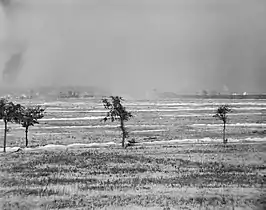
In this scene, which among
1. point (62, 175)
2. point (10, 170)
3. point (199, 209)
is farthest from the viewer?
point (10, 170)

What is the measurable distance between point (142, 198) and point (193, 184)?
20.9ft

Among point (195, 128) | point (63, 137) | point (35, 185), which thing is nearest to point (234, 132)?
point (195, 128)

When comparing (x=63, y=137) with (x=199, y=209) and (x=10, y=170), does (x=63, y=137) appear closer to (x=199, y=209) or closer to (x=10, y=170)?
(x=10, y=170)

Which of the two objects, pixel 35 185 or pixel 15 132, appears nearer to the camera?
pixel 35 185

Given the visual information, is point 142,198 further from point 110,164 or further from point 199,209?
point 110,164

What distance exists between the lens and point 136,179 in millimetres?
37062

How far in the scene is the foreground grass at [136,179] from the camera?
1125 inches

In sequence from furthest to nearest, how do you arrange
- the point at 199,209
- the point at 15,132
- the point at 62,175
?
the point at 15,132 → the point at 62,175 → the point at 199,209

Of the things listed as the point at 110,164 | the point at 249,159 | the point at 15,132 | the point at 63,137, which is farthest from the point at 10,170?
the point at 15,132

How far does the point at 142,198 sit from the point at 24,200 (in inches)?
340

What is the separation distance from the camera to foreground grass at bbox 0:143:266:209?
93.7 feet

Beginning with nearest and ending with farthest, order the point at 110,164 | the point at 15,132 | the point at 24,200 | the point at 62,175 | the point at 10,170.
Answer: the point at 24,200
the point at 62,175
the point at 10,170
the point at 110,164
the point at 15,132

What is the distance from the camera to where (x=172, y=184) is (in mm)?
34531

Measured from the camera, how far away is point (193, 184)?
34.2 meters
